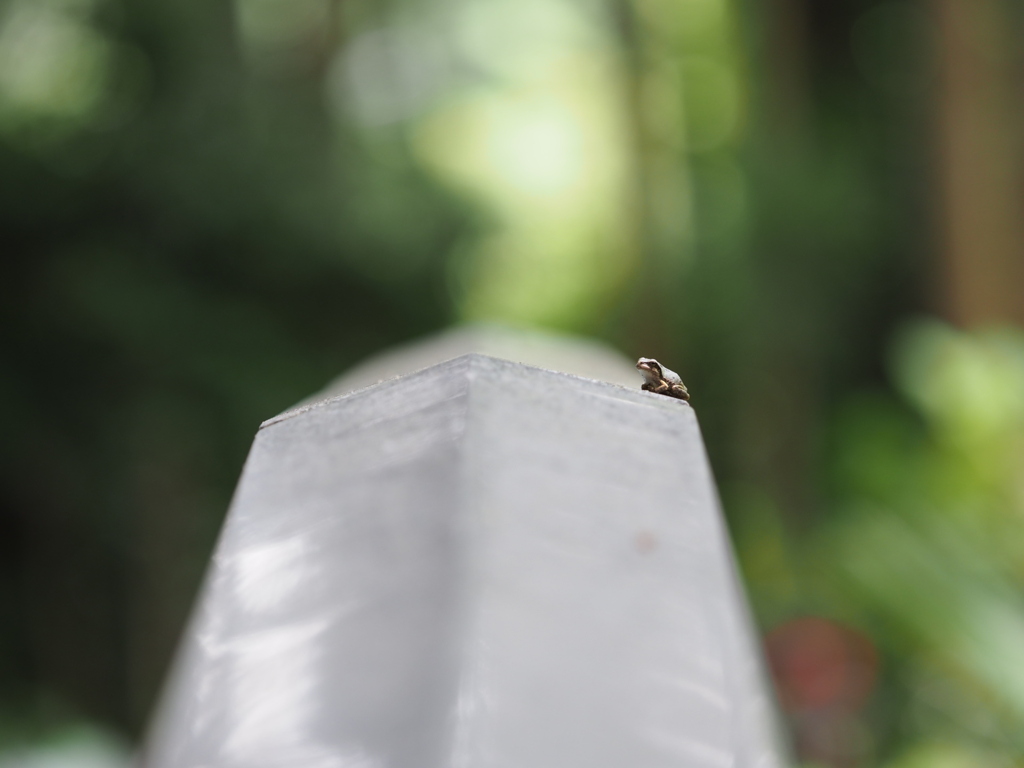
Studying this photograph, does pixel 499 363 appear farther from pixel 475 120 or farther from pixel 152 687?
pixel 475 120

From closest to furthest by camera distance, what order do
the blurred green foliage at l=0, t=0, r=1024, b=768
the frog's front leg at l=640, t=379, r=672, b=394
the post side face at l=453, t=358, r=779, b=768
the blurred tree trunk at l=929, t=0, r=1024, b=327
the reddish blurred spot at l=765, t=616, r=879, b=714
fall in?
the post side face at l=453, t=358, r=779, b=768
the frog's front leg at l=640, t=379, r=672, b=394
the reddish blurred spot at l=765, t=616, r=879, b=714
the blurred green foliage at l=0, t=0, r=1024, b=768
the blurred tree trunk at l=929, t=0, r=1024, b=327

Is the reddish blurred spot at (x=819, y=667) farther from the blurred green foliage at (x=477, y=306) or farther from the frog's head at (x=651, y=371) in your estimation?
the frog's head at (x=651, y=371)

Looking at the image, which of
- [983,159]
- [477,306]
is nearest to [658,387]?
[983,159]

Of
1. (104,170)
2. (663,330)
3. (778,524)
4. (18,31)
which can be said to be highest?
(18,31)

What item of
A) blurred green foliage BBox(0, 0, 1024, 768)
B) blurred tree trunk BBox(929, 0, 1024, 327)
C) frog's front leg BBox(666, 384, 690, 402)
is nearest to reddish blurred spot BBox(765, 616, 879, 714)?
blurred green foliage BBox(0, 0, 1024, 768)

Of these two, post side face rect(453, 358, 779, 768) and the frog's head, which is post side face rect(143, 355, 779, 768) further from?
the frog's head

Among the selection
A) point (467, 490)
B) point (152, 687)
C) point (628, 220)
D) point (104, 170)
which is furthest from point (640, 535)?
point (628, 220)
